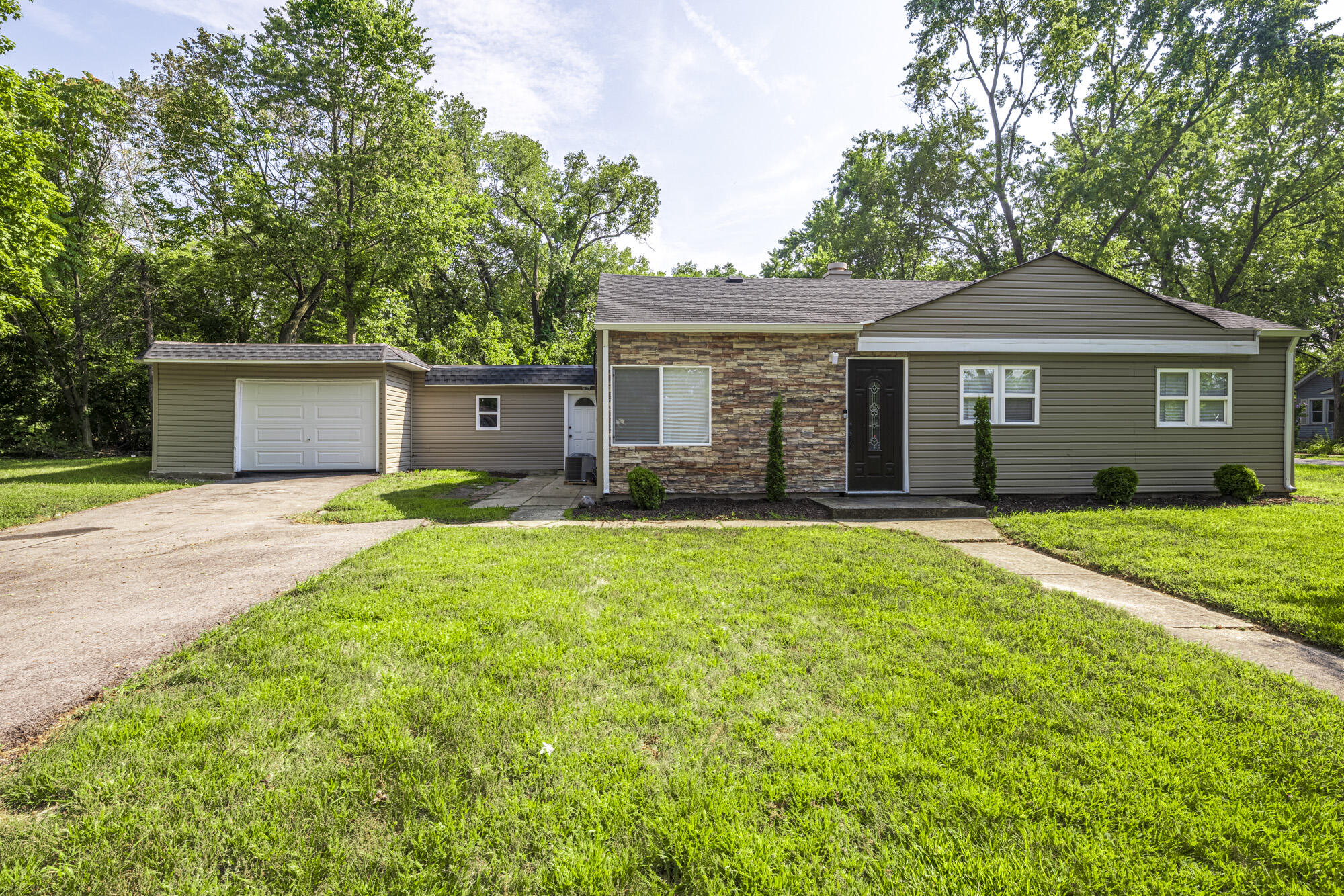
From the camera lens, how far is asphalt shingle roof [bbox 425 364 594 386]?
611 inches

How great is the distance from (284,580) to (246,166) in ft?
76.2

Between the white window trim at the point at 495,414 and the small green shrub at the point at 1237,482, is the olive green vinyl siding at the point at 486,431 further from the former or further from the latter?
the small green shrub at the point at 1237,482

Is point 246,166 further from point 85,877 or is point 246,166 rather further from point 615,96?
point 85,877

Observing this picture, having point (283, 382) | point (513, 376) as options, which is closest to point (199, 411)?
point (283, 382)

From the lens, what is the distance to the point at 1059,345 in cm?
977

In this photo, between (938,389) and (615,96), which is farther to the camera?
(615,96)

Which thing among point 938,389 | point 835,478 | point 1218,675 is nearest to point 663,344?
point 835,478

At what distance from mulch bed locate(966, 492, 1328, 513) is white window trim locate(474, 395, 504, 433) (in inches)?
479

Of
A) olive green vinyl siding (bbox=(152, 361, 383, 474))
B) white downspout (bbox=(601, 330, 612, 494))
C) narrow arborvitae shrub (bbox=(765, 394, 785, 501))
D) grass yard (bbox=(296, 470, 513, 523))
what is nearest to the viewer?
grass yard (bbox=(296, 470, 513, 523))

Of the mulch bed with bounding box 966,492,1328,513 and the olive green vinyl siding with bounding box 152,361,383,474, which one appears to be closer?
the mulch bed with bounding box 966,492,1328,513

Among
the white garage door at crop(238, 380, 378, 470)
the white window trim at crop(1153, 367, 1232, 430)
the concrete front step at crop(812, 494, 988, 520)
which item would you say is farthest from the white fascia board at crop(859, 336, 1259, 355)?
the white garage door at crop(238, 380, 378, 470)

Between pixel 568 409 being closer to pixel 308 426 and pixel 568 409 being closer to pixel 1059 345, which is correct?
pixel 308 426

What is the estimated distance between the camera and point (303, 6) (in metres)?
19.2

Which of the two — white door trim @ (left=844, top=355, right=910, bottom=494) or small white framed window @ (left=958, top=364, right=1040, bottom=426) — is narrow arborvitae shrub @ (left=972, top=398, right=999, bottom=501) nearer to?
small white framed window @ (left=958, top=364, right=1040, bottom=426)
